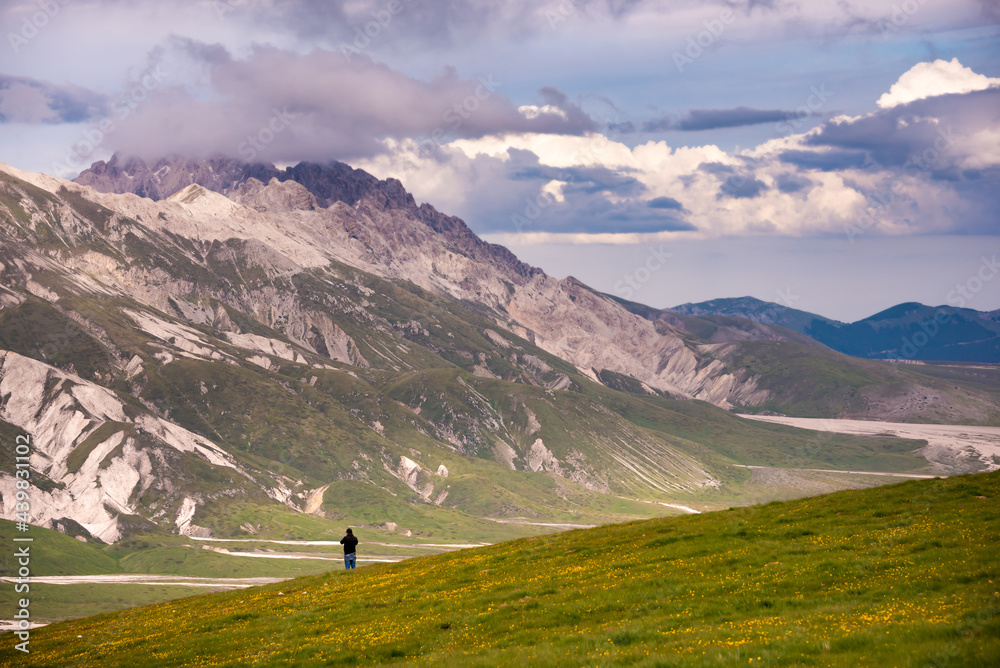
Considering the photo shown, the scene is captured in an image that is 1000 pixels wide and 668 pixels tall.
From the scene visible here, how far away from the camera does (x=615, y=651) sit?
967 inches

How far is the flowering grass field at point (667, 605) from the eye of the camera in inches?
903

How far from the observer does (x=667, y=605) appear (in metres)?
31.0

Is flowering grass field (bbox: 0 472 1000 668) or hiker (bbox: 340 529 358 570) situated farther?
hiker (bbox: 340 529 358 570)

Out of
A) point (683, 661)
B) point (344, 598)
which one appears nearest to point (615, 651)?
point (683, 661)

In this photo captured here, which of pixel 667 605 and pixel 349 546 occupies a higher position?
pixel 667 605

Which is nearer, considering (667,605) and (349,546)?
(667,605)

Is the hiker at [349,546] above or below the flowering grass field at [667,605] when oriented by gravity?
below

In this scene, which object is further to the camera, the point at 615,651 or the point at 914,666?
the point at 615,651

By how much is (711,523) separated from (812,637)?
85.5 feet

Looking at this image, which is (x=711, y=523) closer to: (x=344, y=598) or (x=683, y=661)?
(x=344, y=598)

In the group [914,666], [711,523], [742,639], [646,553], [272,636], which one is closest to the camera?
[914,666]

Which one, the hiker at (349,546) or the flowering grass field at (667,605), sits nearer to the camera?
the flowering grass field at (667,605)

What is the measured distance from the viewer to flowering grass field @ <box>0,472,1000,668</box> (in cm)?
2294

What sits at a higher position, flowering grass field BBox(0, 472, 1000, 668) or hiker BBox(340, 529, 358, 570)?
flowering grass field BBox(0, 472, 1000, 668)
